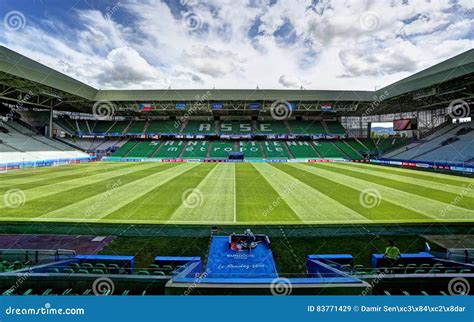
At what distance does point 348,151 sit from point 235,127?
30213mm

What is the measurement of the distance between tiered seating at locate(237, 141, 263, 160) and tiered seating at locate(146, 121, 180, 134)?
61.1 feet

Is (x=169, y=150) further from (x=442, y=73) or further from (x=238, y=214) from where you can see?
(x=442, y=73)

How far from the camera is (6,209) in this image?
15.5 m

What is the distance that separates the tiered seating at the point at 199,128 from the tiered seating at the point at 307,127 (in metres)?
22.4

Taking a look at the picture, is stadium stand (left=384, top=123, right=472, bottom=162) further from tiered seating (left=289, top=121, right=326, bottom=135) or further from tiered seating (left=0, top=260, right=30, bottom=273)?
tiered seating (left=0, top=260, right=30, bottom=273)

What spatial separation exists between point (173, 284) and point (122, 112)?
73220mm

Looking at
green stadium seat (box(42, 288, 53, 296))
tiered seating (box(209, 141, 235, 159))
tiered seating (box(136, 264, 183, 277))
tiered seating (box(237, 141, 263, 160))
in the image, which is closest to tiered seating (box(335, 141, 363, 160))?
tiered seating (box(237, 141, 263, 160))

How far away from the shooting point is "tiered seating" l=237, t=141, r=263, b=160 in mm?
61456

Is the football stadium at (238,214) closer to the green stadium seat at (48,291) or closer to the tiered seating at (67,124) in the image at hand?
the green stadium seat at (48,291)

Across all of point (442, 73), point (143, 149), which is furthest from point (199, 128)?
point (442, 73)

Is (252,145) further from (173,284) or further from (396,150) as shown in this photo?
(173,284)

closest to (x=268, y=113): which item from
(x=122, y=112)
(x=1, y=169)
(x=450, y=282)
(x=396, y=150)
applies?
(x=396, y=150)

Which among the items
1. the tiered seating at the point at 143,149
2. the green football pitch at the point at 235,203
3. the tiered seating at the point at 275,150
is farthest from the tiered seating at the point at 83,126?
the green football pitch at the point at 235,203

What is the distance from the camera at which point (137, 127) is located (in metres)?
73.9
